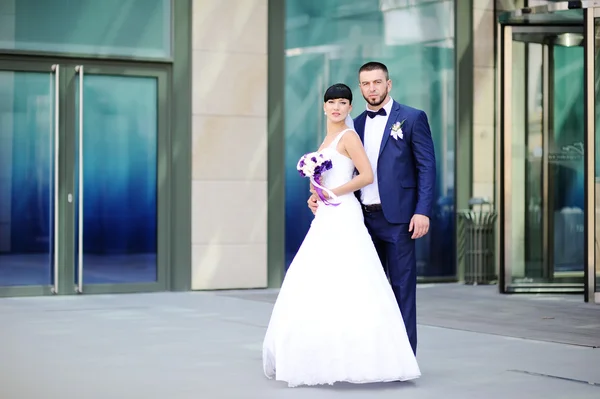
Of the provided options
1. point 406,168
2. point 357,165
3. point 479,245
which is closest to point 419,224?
point 406,168

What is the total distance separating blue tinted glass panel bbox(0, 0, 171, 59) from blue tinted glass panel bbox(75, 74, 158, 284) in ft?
1.23

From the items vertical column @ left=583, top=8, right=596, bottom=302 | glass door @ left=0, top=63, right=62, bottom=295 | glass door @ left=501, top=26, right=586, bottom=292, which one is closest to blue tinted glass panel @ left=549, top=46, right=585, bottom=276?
glass door @ left=501, top=26, right=586, bottom=292

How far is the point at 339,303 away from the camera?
6.31 meters

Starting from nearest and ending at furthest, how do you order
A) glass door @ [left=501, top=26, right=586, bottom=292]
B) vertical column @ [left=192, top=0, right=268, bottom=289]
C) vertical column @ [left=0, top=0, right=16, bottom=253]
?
vertical column @ [left=0, top=0, right=16, bottom=253]
glass door @ [left=501, top=26, right=586, bottom=292]
vertical column @ [left=192, top=0, right=268, bottom=289]

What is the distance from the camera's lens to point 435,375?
6.75 meters

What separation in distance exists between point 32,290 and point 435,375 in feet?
22.6

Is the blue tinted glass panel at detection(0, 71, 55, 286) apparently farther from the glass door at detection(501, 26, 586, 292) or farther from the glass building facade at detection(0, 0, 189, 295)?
the glass door at detection(501, 26, 586, 292)

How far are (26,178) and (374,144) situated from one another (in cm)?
662

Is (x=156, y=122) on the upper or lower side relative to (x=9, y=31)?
lower

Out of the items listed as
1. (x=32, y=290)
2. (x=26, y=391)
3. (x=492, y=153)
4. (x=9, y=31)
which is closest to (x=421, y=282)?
(x=492, y=153)

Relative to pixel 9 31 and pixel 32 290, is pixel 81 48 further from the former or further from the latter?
pixel 32 290

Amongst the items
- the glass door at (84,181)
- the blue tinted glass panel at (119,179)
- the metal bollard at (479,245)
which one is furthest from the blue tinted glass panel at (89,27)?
the metal bollard at (479,245)

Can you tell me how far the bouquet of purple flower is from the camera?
6.54 meters

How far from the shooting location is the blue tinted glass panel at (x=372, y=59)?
547 inches
